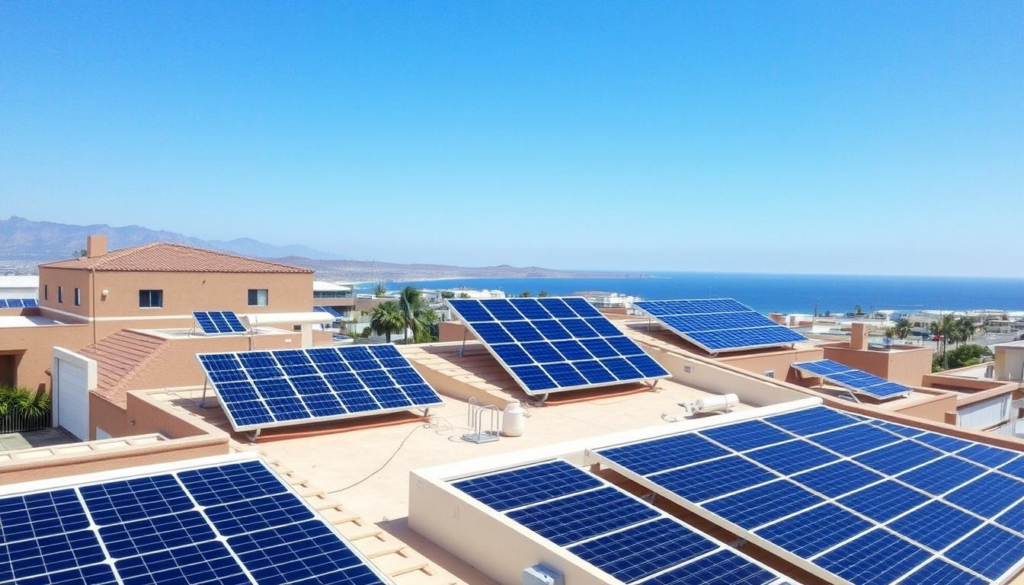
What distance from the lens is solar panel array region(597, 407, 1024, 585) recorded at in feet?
31.2

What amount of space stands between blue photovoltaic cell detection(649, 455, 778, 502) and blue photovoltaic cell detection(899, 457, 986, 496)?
293 centimetres

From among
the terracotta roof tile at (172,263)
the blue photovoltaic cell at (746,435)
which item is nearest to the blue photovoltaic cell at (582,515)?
the blue photovoltaic cell at (746,435)

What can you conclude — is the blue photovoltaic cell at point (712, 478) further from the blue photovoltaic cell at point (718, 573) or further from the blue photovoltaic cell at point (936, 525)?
the blue photovoltaic cell at point (936, 525)

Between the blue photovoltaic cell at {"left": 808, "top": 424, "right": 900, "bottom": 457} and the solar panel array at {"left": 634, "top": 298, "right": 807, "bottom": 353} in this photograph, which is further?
the solar panel array at {"left": 634, "top": 298, "right": 807, "bottom": 353}

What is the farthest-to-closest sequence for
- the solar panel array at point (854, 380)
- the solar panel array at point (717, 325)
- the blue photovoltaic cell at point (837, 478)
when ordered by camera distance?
1. the solar panel array at point (717, 325)
2. the solar panel array at point (854, 380)
3. the blue photovoltaic cell at point (837, 478)

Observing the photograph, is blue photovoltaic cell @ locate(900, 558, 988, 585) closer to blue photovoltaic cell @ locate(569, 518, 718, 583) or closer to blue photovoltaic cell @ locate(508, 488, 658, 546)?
blue photovoltaic cell @ locate(569, 518, 718, 583)

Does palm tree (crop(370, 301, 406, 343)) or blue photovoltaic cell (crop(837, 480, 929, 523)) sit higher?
blue photovoltaic cell (crop(837, 480, 929, 523))

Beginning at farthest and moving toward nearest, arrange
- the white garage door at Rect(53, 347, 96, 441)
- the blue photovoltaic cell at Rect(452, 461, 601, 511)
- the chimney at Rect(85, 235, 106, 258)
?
the chimney at Rect(85, 235, 106, 258) → the white garage door at Rect(53, 347, 96, 441) → the blue photovoltaic cell at Rect(452, 461, 601, 511)

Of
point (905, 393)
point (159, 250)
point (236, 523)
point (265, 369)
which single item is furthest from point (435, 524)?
point (159, 250)

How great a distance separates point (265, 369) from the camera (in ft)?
58.1

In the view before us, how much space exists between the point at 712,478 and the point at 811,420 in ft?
20.0

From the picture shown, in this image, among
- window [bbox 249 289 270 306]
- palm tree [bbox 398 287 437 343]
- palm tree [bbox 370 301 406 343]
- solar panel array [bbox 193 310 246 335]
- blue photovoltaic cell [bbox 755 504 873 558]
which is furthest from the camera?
palm tree [bbox 398 287 437 343]

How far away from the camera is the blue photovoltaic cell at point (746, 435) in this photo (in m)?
13.4

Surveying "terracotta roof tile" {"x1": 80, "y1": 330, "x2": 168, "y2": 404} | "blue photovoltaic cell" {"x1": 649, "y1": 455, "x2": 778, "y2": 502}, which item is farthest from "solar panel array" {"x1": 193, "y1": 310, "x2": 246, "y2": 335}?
→ "blue photovoltaic cell" {"x1": 649, "y1": 455, "x2": 778, "y2": 502}
